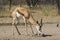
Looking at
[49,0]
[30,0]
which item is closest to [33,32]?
[30,0]

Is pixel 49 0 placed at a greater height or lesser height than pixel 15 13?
lesser

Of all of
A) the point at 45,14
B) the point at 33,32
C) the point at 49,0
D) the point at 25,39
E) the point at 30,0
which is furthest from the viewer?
the point at 49,0

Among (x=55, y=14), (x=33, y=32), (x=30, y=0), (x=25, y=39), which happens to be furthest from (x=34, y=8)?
(x=25, y=39)

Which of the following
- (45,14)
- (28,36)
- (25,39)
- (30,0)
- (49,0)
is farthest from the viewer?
(49,0)

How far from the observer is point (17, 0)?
3569cm

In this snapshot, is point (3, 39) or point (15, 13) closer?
point (3, 39)

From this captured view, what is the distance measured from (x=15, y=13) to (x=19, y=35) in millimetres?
1222

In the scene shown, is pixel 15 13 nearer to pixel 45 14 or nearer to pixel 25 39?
pixel 25 39

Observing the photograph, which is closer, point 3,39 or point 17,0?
point 3,39

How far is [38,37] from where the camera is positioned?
1292 centimetres

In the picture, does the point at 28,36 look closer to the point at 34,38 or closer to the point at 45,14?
the point at 34,38

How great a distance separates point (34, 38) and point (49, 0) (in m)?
22.8

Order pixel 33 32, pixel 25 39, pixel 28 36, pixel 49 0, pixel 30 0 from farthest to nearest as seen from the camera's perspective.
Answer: pixel 49 0 < pixel 30 0 < pixel 33 32 < pixel 28 36 < pixel 25 39

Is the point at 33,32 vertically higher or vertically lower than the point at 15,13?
lower
